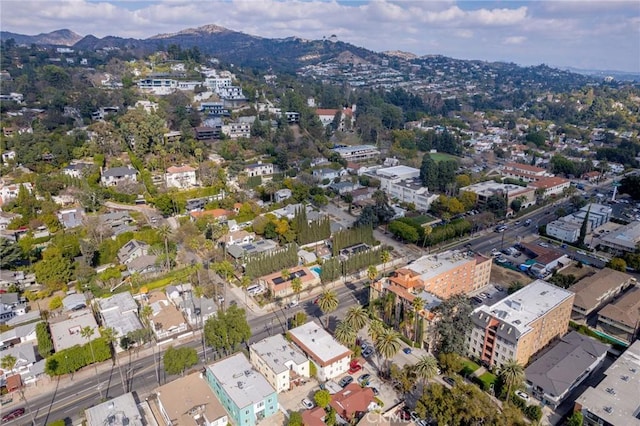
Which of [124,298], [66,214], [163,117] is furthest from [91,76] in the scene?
[124,298]

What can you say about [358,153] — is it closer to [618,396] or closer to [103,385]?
[618,396]

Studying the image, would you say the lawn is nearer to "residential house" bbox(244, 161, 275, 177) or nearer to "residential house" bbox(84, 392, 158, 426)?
"residential house" bbox(244, 161, 275, 177)

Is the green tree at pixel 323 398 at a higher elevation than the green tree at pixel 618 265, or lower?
lower

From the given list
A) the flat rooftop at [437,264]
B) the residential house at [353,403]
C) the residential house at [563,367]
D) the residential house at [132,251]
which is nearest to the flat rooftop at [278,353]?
the residential house at [353,403]

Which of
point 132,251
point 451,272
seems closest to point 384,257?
point 451,272

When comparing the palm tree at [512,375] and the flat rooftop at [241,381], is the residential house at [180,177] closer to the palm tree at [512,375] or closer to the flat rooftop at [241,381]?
the flat rooftop at [241,381]
